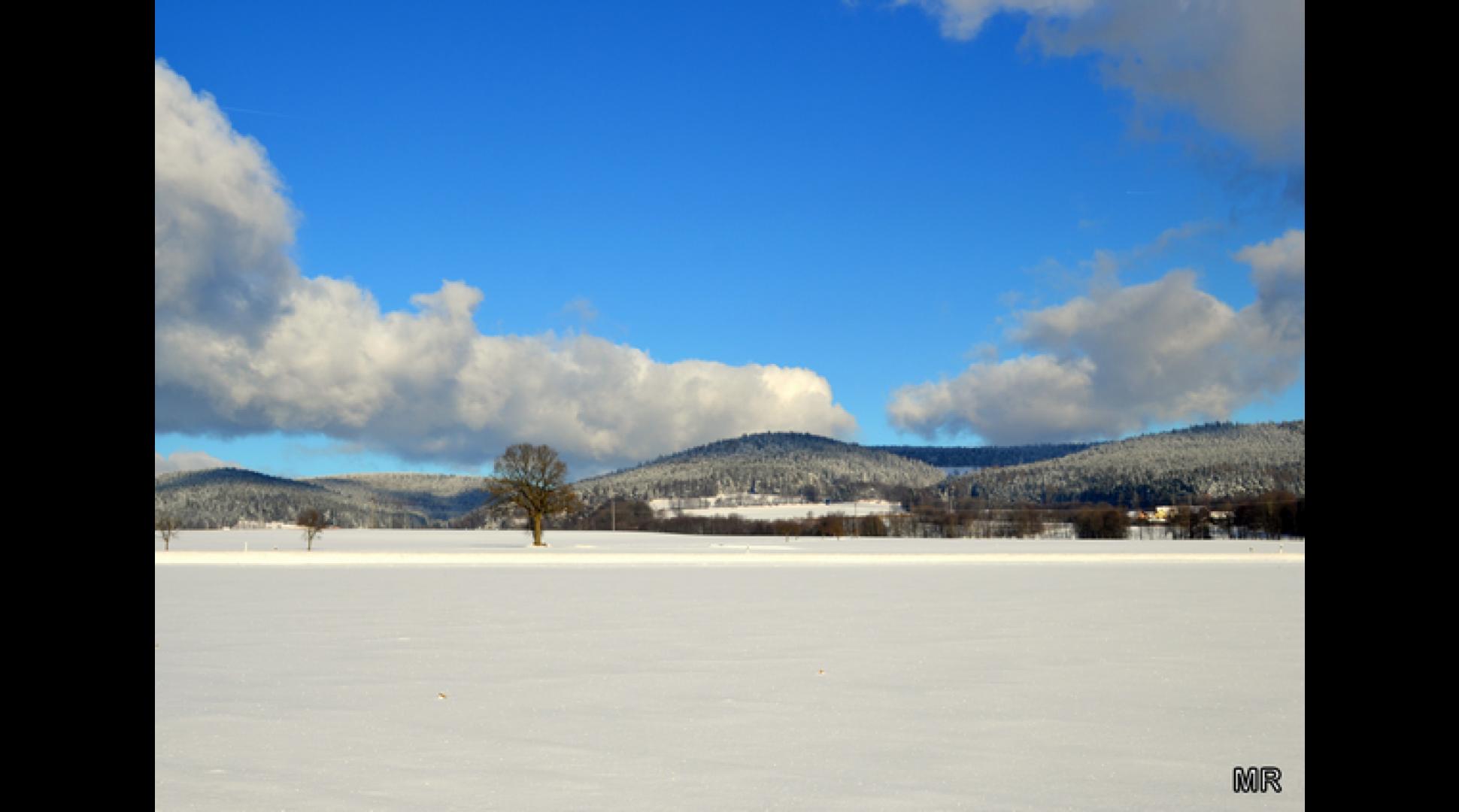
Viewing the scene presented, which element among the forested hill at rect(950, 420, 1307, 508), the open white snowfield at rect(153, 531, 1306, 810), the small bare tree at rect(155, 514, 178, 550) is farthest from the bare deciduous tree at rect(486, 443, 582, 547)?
the forested hill at rect(950, 420, 1307, 508)

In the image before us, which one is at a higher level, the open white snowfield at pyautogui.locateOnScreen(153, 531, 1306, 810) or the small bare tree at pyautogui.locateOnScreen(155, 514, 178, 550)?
the open white snowfield at pyautogui.locateOnScreen(153, 531, 1306, 810)

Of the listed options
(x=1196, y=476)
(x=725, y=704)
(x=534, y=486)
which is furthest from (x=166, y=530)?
(x=1196, y=476)

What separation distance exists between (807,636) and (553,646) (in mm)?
3878

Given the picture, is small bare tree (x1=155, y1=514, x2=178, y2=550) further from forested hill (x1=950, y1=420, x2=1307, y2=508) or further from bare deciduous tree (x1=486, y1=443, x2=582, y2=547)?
forested hill (x1=950, y1=420, x2=1307, y2=508)

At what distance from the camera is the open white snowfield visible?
291 inches

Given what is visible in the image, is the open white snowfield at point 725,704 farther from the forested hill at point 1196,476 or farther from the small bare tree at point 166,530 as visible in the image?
the forested hill at point 1196,476

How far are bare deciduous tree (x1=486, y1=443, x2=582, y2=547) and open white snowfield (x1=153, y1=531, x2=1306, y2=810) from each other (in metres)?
44.4

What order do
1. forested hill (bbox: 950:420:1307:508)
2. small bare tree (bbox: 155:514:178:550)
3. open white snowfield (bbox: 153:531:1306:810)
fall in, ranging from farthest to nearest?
forested hill (bbox: 950:420:1307:508) → small bare tree (bbox: 155:514:178:550) → open white snowfield (bbox: 153:531:1306:810)

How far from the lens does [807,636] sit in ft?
53.3

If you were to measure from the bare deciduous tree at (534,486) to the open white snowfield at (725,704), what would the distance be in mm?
44422

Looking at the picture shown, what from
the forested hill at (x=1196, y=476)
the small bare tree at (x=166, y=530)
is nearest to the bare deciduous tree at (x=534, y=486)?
the small bare tree at (x=166, y=530)

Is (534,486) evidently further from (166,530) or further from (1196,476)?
(1196,476)
